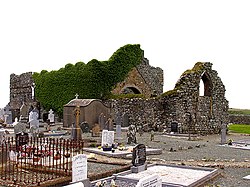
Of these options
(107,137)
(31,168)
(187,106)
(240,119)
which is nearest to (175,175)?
(31,168)

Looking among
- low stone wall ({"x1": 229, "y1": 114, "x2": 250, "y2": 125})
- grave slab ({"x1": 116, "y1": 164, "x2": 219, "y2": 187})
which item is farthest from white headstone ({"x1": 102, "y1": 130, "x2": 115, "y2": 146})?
low stone wall ({"x1": 229, "y1": 114, "x2": 250, "y2": 125})

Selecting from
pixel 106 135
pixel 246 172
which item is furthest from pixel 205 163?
pixel 106 135

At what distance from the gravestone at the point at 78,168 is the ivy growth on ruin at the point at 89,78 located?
1015 inches

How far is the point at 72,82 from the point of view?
123 ft

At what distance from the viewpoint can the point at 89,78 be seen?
35.8 metres

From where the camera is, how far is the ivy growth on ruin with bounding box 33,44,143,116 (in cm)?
3569

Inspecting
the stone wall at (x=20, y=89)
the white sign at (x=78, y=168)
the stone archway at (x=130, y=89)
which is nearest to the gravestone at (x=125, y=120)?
the stone archway at (x=130, y=89)

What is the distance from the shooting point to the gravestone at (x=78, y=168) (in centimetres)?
943

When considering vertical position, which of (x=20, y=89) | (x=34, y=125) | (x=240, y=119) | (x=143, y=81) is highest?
(x=143, y=81)

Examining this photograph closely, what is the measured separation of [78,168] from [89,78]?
87.1 ft

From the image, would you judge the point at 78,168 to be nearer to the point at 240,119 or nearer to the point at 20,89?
the point at 240,119

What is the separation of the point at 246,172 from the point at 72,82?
26678 mm

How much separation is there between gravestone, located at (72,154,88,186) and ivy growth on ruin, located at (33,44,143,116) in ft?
84.5

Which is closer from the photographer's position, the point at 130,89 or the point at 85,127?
the point at 85,127
